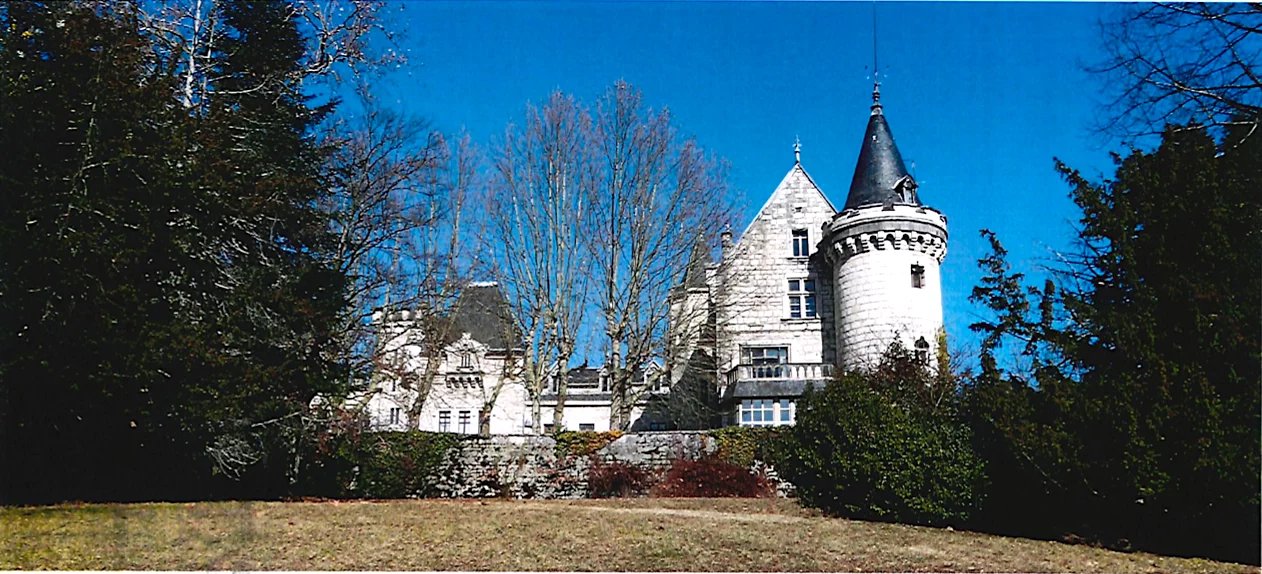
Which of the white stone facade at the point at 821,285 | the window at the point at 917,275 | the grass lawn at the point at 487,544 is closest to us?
the grass lawn at the point at 487,544

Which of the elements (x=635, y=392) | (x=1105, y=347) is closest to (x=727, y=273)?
(x=635, y=392)

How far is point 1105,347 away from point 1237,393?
1.16 meters

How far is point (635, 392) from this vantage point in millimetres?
20438

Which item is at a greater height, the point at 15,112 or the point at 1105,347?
the point at 15,112

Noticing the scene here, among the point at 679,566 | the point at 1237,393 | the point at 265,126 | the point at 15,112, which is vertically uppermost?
the point at 265,126

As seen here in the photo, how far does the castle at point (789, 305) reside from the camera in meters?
21.2

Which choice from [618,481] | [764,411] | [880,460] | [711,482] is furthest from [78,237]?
[764,411]

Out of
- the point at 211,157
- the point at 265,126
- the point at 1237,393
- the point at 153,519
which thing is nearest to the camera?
the point at 1237,393

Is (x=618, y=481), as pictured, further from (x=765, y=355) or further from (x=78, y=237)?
(x=78, y=237)

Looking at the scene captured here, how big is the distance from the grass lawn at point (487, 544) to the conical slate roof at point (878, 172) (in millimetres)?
14082

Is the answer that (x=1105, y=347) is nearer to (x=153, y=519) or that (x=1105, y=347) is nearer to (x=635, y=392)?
(x=153, y=519)

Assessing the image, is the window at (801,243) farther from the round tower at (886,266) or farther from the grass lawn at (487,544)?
the grass lawn at (487,544)

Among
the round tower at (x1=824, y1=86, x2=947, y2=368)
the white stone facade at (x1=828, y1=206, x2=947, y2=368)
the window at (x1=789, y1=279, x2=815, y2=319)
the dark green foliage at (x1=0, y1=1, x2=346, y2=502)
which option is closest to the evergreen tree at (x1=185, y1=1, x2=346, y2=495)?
the dark green foliage at (x1=0, y1=1, x2=346, y2=502)

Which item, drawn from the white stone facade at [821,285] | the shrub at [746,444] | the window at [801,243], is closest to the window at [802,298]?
the white stone facade at [821,285]
